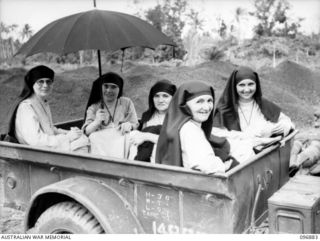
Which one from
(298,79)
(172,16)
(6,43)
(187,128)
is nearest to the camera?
(187,128)

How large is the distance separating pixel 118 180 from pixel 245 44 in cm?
1503

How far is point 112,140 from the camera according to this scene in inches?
160

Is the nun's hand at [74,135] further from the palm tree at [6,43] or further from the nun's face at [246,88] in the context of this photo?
the palm tree at [6,43]

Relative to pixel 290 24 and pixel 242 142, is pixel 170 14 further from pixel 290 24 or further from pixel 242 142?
pixel 242 142

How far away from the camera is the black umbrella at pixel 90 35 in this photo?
13.8 feet

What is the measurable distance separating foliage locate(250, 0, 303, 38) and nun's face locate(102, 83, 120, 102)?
31.8 feet

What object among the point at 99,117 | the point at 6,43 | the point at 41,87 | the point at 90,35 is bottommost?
the point at 99,117

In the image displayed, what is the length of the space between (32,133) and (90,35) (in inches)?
48.7

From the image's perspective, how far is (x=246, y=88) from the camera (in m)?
4.13

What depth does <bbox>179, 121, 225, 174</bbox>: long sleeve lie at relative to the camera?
2.65 m

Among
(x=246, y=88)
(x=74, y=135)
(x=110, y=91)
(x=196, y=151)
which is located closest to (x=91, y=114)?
(x=110, y=91)

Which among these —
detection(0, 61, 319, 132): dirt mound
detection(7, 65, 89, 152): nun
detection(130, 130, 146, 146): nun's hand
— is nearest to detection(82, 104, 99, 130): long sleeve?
detection(7, 65, 89, 152): nun

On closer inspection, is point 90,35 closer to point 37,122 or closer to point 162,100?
point 162,100

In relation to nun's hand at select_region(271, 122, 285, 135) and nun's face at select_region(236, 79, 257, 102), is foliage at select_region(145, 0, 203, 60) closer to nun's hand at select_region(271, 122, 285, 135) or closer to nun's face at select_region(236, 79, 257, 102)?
nun's face at select_region(236, 79, 257, 102)
